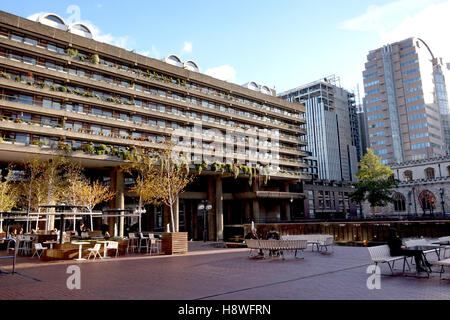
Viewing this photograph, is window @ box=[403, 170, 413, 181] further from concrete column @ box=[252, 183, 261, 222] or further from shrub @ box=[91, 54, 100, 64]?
shrub @ box=[91, 54, 100, 64]

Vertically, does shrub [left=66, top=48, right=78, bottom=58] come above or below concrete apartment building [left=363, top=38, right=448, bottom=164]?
below

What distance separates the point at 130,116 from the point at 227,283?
113 feet

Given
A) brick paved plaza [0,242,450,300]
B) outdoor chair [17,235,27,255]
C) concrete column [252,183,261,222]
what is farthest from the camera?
concrete column [252,183,261,222]

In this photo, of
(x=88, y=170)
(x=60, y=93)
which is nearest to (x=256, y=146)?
(x=88, y=170)

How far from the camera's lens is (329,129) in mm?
120250

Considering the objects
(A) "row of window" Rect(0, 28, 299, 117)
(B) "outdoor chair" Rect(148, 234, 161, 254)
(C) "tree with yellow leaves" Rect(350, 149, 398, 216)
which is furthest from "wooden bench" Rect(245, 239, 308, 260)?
(C) "tree with yellow leaves" Rect(350, 149, 398, 216)

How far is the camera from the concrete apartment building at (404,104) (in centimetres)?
10212

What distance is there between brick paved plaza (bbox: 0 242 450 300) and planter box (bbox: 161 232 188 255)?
6040 millimetres

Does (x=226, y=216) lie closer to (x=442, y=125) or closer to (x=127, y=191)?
(x=127, y=191)

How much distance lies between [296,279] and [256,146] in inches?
1709

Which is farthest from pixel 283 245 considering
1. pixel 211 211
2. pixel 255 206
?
pixel 255 206

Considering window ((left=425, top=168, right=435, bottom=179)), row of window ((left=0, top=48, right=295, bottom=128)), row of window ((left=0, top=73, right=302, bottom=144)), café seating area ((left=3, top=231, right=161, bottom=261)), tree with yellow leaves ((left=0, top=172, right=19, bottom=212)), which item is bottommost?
café seating area ((left=3, top=231, right=161, bottom=261))

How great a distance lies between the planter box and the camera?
18719 millimetres

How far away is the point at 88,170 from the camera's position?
42.0 meters
